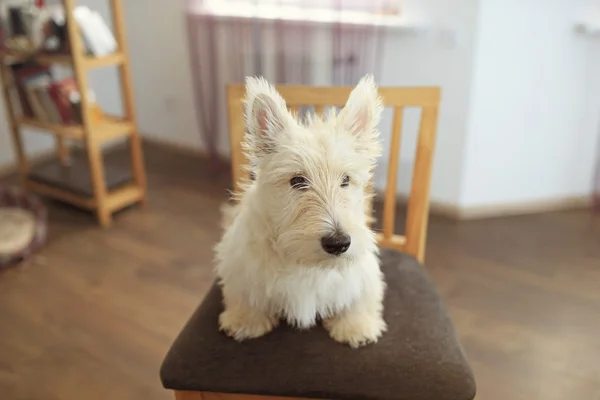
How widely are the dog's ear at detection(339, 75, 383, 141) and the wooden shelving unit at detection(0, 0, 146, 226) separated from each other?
1.76 m

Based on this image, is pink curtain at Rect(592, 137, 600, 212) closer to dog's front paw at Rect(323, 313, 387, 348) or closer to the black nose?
dog's front paw at Rect(323, 313, 387, 348)

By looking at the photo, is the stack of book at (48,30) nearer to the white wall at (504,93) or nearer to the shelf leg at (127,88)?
the shelf leg at (127,88)

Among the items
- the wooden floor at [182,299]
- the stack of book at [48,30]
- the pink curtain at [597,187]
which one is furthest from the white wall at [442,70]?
the stack of book at [48,30]

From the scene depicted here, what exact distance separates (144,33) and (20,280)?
1.71 meters

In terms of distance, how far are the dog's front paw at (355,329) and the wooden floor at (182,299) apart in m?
0.79

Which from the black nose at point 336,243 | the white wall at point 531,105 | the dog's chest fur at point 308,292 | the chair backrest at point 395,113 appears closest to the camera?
the black nose at point 336,243

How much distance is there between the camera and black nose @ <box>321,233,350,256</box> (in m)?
0.97

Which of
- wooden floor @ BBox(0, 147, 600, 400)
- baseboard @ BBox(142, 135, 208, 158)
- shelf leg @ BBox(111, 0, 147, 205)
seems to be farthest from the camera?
baseboard @ BBox(142, 135, 208, 158)

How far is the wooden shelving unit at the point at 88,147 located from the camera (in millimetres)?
2529

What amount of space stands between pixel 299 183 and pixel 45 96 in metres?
2.12

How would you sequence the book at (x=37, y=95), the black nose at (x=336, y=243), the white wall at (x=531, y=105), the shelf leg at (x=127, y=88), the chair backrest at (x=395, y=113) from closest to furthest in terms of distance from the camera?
the black nose at (x=336, y=243)
the chair backrest at (x=395, y=113)
the white wall at (x=531, y=105)
the shelf leg at (x=127, y=88)
the book at (x=37, y=95)

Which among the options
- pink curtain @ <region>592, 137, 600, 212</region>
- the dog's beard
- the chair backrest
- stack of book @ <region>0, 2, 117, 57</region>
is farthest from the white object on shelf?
pink curtain @ <region>592, 137, 600, 212</region>

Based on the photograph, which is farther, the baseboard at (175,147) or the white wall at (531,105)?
the baseboard at (175,147)

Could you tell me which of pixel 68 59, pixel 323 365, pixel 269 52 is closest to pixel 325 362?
pixel 323 365
